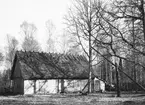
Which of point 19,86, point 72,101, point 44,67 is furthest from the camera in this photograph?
point 44,67

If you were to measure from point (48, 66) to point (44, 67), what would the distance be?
33.7 inches

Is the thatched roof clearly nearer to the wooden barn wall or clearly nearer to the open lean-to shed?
the open lean-to shed

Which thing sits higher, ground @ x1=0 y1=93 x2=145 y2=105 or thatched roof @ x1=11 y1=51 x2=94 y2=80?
thatched roof @ x1=11 y1=51 x2=94 y2=80

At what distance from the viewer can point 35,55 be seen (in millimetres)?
40000

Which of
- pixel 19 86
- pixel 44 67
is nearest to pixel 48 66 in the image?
pixel 44 67

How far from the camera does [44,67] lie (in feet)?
125

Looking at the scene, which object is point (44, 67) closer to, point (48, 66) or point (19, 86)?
point (48, 66)

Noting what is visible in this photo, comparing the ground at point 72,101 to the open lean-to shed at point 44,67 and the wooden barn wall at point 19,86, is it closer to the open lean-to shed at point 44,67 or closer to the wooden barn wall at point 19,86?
the wooden barn wall at point 19,86

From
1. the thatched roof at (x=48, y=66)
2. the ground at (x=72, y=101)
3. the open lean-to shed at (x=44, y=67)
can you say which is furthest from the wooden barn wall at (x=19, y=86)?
the ground at (x=72, y=101)

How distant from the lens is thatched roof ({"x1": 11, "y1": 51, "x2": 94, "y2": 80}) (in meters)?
36.3

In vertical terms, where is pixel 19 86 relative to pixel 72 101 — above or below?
above

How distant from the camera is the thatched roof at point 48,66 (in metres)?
36.3

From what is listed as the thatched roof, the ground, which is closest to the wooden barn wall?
the thatched roof

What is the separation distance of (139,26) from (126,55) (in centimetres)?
99
